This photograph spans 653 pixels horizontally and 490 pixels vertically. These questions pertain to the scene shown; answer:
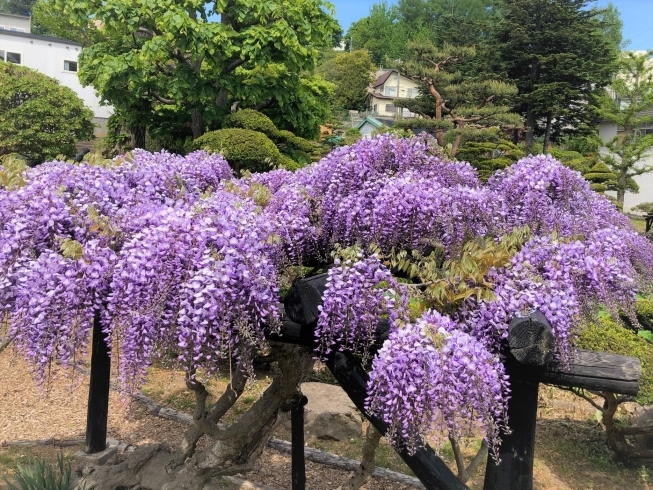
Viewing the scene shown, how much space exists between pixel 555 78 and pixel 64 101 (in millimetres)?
17503

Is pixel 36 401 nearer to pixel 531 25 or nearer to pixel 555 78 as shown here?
pixel 555 78

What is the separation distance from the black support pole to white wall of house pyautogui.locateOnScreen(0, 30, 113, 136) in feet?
75.5

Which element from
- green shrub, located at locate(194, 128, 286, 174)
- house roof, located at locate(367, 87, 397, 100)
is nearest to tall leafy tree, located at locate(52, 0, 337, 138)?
green shrub, located at locate(194, 128, 286, 174)

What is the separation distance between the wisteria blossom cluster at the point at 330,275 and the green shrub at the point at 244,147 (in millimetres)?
4857

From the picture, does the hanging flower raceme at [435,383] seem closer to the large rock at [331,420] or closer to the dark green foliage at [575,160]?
the large rock at [331,420]

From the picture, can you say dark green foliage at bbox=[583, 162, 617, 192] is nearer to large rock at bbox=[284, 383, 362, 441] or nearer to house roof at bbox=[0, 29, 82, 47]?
large rock at bbox=[284, 383, 362, 441]

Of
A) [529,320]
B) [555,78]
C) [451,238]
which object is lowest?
[529,320]

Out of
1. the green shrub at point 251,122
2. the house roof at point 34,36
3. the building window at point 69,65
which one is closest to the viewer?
the green shrub at point 251,122

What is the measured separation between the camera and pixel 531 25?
21625 mm

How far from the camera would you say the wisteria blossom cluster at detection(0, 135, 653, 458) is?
1.78m

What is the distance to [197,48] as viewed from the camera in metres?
7.65

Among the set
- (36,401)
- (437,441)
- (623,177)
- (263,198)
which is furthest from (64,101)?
(623,177)

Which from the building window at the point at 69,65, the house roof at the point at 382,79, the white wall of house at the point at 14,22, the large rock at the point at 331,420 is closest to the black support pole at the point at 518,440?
the large rock at the point at 331,420

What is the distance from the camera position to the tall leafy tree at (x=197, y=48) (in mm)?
7707
